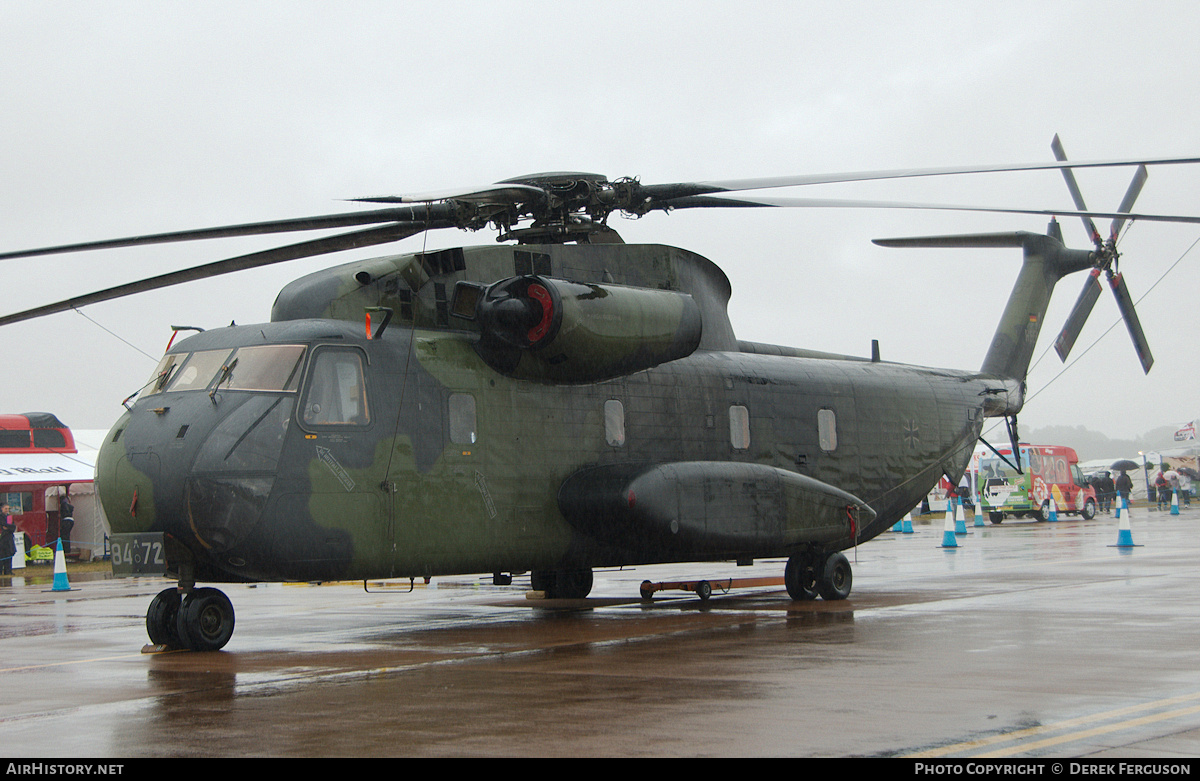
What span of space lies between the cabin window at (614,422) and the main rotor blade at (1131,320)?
1138cm

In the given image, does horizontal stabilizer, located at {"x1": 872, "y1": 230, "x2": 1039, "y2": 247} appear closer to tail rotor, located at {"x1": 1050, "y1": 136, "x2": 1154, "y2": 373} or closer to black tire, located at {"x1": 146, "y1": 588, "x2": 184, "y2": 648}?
tail rotor, located at {"x1": 1050, "y1": 136, "x2": 1154, "y2": 373}

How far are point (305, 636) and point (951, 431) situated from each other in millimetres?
10800

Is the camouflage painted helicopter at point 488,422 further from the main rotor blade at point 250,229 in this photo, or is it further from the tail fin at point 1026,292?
the tail fin at point 1026,292

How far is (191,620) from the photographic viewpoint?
1172 cm

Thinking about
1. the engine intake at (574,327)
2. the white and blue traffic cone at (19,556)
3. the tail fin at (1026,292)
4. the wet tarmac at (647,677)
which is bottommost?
the wet tarmac at (647,677)

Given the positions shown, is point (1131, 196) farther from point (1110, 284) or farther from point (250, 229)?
point (250, 229)

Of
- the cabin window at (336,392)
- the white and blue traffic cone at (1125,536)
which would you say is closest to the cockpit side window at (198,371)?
the cabin window at (336,392)

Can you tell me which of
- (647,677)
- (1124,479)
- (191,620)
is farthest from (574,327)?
(1124,479)

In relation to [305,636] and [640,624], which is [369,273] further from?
[640,624]

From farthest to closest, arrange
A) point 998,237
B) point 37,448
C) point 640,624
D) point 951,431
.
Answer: point 37,448
point 998,237
point 951,431
point 640,624

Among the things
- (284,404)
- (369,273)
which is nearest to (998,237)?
(369,273)

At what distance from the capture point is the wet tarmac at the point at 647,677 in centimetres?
675

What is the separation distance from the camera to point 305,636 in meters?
13.5

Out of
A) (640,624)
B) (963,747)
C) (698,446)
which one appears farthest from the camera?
(698,446)
